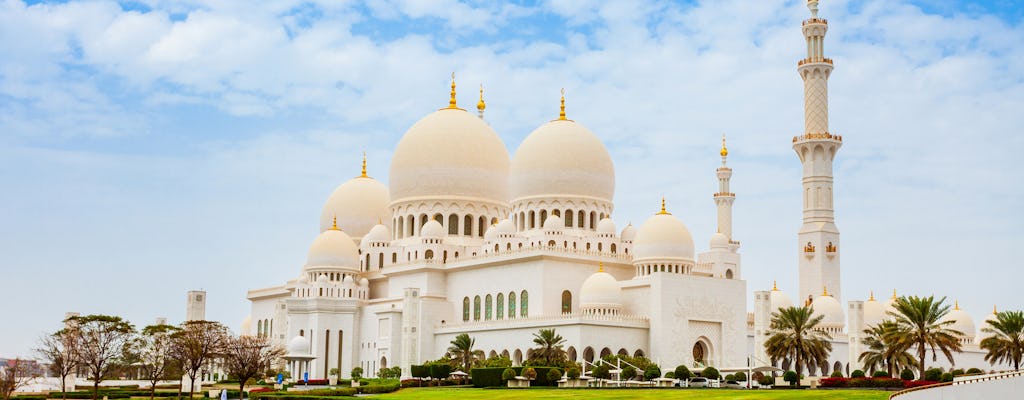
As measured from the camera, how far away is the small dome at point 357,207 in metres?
81.2

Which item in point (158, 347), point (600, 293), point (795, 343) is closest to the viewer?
point (795, 343)

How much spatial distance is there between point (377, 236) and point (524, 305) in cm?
1460

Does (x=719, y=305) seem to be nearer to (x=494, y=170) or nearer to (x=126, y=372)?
(x=494, y=170)

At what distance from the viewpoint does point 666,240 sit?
204ft

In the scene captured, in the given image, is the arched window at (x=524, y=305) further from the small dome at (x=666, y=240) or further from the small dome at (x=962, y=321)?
the small dome at (x=962, y=321)

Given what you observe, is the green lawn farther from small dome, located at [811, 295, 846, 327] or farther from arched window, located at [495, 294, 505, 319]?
small dome, located at [811, 295, 846, 327]

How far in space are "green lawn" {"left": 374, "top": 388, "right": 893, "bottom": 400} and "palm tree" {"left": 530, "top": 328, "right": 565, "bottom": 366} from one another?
23.4 feet

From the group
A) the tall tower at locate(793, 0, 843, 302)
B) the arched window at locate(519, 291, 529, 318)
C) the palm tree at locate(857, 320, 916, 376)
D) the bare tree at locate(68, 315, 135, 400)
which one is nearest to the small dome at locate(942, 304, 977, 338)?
the tall tower at locate(793, 0, 843, 302)

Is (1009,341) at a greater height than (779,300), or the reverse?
(779,300)

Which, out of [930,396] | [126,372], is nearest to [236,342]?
[126,372]

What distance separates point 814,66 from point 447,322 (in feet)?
90.9

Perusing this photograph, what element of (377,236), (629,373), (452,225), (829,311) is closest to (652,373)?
(629,373)

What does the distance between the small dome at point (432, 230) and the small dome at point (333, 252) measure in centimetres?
574

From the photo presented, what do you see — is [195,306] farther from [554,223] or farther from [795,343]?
[795,343]
